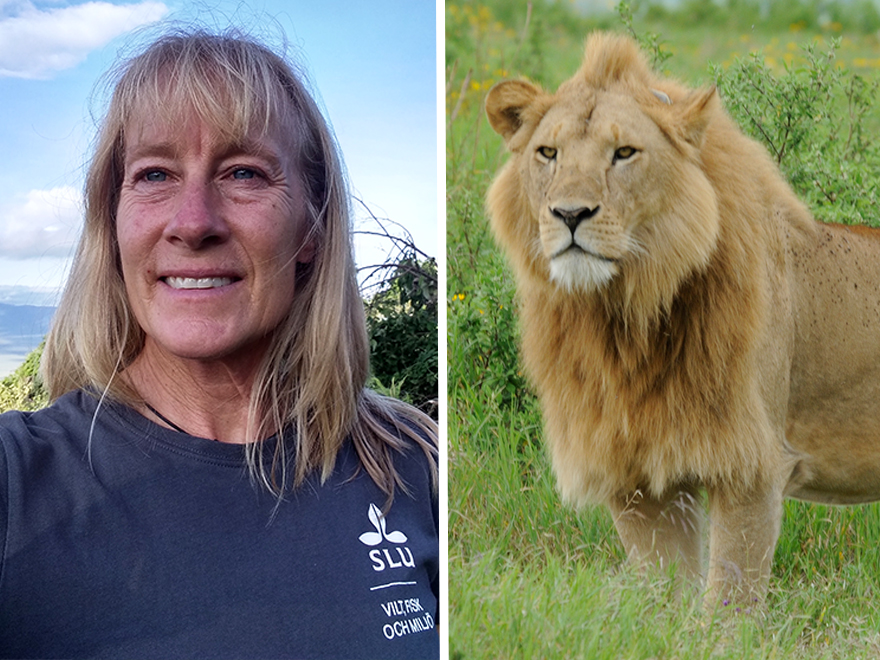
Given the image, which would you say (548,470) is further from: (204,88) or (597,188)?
(204,88)

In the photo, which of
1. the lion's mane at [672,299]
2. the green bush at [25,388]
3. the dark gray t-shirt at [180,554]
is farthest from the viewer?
the green bush at [25,388]

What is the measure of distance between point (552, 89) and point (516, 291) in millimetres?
528

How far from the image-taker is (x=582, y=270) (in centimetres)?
205

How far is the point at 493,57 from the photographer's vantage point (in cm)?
253

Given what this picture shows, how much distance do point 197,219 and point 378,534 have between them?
74 cm

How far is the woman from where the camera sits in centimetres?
170

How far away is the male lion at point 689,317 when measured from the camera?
2096mm

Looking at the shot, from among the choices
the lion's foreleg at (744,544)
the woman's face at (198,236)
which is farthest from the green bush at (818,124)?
the woman's face at (198,236)

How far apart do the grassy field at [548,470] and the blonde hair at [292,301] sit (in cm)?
44

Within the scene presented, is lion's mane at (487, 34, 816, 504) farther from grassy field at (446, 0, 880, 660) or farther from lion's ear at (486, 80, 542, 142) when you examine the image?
grassy field at (446, 0, 880, 660)

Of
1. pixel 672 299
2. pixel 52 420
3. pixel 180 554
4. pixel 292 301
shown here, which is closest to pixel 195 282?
pixel 292 301

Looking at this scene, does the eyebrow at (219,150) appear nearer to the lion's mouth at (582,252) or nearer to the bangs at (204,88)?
the bangs at (204,88)

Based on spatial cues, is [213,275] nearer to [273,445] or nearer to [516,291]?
[273,445]

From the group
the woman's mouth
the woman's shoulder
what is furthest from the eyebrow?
the woman's shoulder
